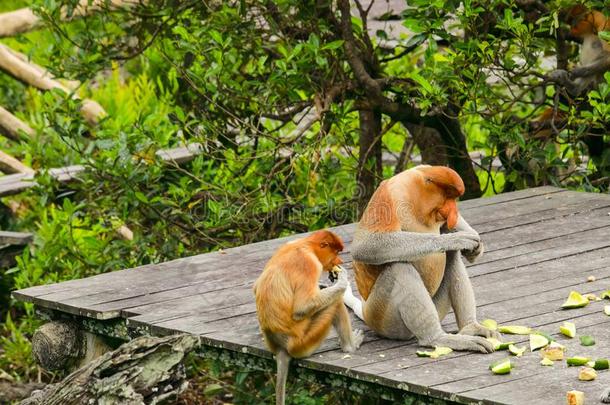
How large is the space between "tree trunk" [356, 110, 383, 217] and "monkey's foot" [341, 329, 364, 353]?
219cm

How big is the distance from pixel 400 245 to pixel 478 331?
1.45ft

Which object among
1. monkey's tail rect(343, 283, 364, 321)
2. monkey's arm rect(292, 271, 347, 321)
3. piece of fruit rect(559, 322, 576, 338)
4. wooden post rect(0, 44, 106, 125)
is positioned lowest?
piece of fruit rect(559, 322, 576, 338)

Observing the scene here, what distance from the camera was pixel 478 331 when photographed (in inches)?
175

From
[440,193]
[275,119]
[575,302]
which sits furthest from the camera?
[275,119]

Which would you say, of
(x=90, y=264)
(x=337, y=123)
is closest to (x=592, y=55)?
(x=337, y=123)

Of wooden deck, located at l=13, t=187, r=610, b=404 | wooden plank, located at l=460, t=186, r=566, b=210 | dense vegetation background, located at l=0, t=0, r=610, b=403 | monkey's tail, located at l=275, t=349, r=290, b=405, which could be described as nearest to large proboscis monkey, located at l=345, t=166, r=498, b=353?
wooden deck, located at l=13, t=187, r=610, b=404

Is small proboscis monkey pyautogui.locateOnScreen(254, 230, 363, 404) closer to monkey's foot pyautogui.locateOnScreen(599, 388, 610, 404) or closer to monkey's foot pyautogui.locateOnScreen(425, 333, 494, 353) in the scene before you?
monkey's foot pyautogui.locateOnScreen(425, 333, 494, 353)

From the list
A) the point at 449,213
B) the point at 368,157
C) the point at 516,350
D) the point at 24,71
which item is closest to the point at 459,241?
the point at 449,213

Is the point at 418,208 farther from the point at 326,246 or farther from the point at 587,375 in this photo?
the point at 587,375

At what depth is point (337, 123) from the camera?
642 cm

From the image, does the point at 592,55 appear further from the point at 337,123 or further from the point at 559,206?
the point at 337,123

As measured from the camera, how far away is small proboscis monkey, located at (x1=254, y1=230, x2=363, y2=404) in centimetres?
425

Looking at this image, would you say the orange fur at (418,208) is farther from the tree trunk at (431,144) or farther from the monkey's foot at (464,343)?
the tree trunk at (431,144)

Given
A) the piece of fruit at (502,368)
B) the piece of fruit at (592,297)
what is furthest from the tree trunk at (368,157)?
the piece of fruit at (502,368)
